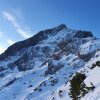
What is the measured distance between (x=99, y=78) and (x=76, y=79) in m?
10.6

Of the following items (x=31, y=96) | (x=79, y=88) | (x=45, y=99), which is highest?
(x=31, y=96)

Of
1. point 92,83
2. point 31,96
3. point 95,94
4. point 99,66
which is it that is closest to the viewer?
point 95,94

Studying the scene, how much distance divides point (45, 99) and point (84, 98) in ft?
327

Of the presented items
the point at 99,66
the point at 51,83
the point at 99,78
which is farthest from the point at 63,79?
the point at 99,78

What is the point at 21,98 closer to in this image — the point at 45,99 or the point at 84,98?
the point at 45,99

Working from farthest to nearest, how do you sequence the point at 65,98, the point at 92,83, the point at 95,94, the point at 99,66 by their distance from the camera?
the point at 65,98
the point at 99,66
the point at 92,83
the point at 95,94

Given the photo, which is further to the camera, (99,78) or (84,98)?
(99,78)

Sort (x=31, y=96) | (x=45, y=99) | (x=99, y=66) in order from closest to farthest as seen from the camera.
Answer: (x=99, y=66), (x=45, y=99), (x=31, y=96)

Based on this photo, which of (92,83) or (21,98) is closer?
(92,83)

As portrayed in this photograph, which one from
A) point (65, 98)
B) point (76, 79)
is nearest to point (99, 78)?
point (76, 79)

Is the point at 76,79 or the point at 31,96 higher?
the point at 31,96

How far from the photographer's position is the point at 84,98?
230 ft

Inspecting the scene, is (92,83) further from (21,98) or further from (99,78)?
(21,98)

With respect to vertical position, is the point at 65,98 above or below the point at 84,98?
above
